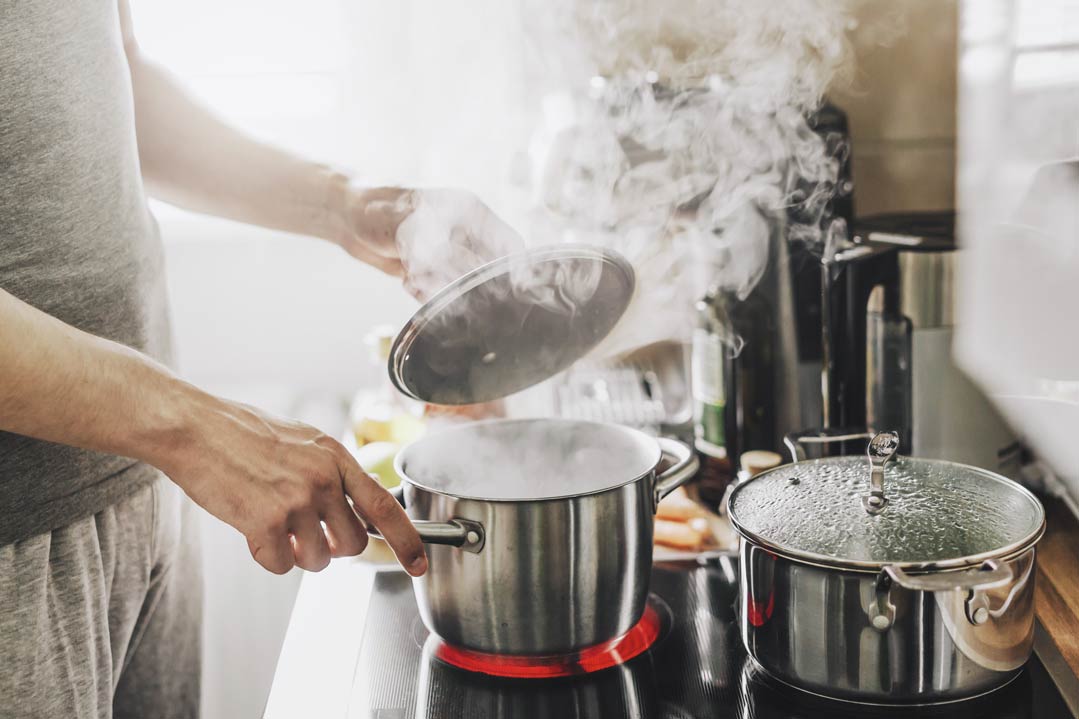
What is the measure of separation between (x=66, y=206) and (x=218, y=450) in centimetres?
34

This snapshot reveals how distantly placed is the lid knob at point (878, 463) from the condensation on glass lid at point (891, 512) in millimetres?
11

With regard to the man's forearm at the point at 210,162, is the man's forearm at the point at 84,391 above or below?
A: below

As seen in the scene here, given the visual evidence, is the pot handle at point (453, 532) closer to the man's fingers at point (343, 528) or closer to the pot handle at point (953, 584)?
the man's fingers at point (343, 528)

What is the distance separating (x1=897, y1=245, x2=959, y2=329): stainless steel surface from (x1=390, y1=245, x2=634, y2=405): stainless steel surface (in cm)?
35

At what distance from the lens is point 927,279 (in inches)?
42.8

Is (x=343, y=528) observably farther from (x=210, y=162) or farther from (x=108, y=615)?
(x=210, y=162)

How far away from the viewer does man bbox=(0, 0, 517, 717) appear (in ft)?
2.49

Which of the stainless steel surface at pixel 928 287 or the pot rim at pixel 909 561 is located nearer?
the pot rim at pixel 909 561

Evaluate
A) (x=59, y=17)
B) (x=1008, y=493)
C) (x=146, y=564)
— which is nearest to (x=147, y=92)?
(x=59, y=17)

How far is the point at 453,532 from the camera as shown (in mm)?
786

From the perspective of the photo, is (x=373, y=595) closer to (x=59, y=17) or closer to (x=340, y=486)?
(x=340, y=486)

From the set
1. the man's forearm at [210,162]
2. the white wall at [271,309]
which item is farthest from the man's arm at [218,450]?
the white wall at [271,309]

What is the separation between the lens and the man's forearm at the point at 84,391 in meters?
0.72

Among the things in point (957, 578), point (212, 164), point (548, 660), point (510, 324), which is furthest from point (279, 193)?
point (957, 578)
